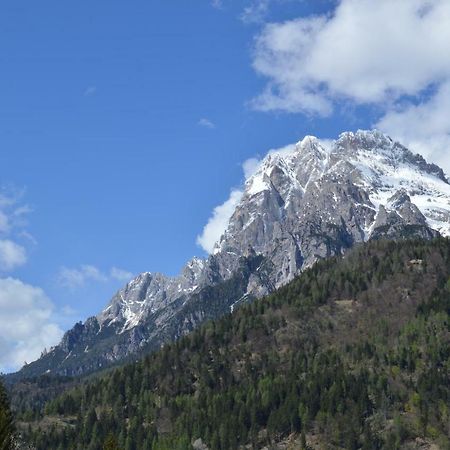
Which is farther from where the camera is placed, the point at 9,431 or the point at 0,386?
the point at 0,386

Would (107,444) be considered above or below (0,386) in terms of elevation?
below

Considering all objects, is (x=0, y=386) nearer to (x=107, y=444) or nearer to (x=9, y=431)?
(x=9, y=431)

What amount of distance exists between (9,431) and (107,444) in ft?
38.5

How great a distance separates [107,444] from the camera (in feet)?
300

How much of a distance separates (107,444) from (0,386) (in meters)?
16.8

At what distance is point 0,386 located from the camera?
97062 millimetres

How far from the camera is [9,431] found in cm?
8762

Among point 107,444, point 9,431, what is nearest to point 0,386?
point 9,431

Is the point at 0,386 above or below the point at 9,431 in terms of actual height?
above

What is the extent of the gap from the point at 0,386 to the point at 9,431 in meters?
10.7
